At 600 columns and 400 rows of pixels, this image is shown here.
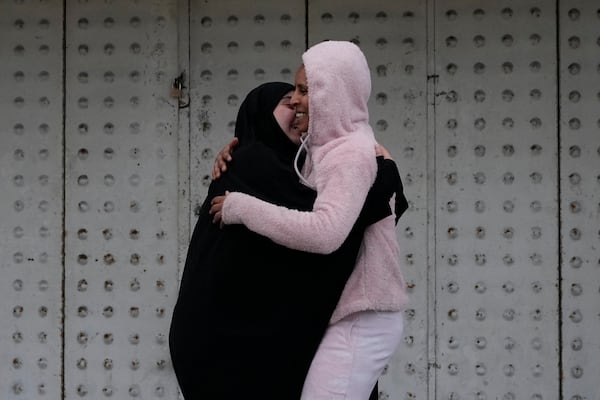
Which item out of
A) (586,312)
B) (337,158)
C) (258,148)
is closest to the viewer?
(337,158)

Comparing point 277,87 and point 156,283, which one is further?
point 156,283

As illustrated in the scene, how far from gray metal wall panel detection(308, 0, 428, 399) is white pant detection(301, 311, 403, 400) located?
2222 millimetres

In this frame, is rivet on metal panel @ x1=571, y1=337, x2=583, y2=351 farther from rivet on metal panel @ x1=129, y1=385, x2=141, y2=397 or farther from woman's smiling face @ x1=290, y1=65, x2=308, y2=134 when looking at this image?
woman's smiling face @ x1=290, y1=65, x2=308, y2=134

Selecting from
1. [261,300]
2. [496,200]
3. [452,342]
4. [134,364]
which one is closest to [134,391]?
[134,364]

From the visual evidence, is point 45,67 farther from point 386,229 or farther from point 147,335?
point 386,229

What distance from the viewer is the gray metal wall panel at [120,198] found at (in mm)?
5602

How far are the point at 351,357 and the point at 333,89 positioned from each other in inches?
33.8

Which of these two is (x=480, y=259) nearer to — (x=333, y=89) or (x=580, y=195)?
(x=580, y=195)

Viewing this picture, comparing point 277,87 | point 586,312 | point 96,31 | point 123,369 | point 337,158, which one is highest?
point 96,31

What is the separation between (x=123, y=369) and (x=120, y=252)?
2.11ft

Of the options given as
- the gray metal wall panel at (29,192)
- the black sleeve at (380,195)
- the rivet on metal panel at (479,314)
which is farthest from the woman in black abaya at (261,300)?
the gray metal wall panel at (29,192)

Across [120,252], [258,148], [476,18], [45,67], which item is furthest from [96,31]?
[258,148]

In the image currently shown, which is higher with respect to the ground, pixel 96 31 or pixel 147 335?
pixel 96 31

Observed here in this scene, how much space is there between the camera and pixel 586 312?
550 cm
